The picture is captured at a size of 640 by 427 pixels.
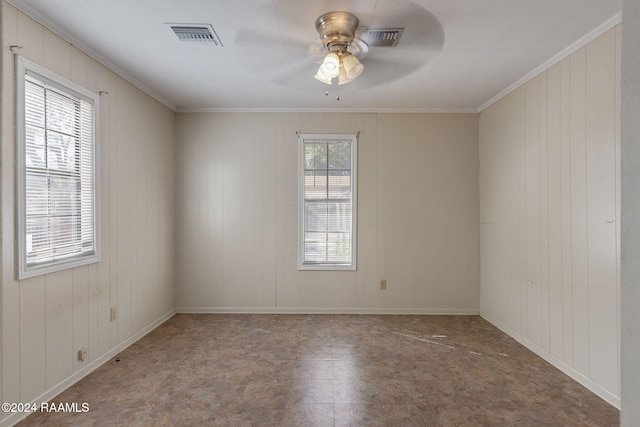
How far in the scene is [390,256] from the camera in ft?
15.0

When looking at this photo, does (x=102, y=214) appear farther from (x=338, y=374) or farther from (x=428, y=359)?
(x=428, y=359)

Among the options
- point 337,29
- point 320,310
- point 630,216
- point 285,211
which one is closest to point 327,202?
point 285,211

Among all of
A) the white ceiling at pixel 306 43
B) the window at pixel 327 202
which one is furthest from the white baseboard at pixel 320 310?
the white ceiling at pixel 306 43

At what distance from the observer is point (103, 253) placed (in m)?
3.19

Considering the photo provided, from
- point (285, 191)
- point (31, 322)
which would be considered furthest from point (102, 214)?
point (285, 191)

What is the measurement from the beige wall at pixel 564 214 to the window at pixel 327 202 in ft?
5.81

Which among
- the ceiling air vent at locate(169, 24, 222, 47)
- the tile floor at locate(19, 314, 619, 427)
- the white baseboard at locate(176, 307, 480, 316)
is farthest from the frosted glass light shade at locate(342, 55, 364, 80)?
the white baseboard at locate(176, 307, 480, 316)

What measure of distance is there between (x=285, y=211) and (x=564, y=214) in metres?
2.96

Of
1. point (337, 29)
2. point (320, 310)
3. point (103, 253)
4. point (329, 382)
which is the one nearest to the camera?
point (337, 29)

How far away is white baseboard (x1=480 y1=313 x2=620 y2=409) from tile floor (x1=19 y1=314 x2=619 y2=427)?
0.06m

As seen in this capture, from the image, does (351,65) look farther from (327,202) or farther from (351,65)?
(327,202)

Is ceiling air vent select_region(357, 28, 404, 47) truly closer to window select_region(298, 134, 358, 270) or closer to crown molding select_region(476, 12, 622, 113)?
crown molding select_region(476, 12, 622, 113)

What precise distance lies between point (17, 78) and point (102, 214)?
1220mm

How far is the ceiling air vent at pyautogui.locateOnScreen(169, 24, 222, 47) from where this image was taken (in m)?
2.66
